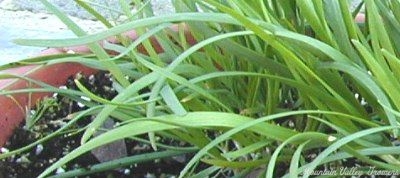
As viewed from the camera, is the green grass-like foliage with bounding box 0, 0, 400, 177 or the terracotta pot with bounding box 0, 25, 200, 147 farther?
the terracotta pot with bounding box 0, 25, 200, 147

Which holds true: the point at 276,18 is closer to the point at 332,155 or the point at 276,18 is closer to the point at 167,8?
the point at 332,155

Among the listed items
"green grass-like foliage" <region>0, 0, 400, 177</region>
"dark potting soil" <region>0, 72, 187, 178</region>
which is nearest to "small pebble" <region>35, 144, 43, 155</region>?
"dark potting soil" <region>0, 72, 187, 178</region>

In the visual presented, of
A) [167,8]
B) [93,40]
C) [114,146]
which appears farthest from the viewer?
[167,8]

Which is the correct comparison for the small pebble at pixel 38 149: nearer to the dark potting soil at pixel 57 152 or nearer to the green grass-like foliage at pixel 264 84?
the dark potting soil at pixel 57 152

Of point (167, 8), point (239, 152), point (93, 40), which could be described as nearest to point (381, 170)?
point (239, 152)

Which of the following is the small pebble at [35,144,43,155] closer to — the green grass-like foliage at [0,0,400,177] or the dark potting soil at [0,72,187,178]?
the dark potting soil at [0,72,187,178]

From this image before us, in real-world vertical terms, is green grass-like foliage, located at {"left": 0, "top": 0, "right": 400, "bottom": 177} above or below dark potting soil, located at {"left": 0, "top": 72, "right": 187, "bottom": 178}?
above
